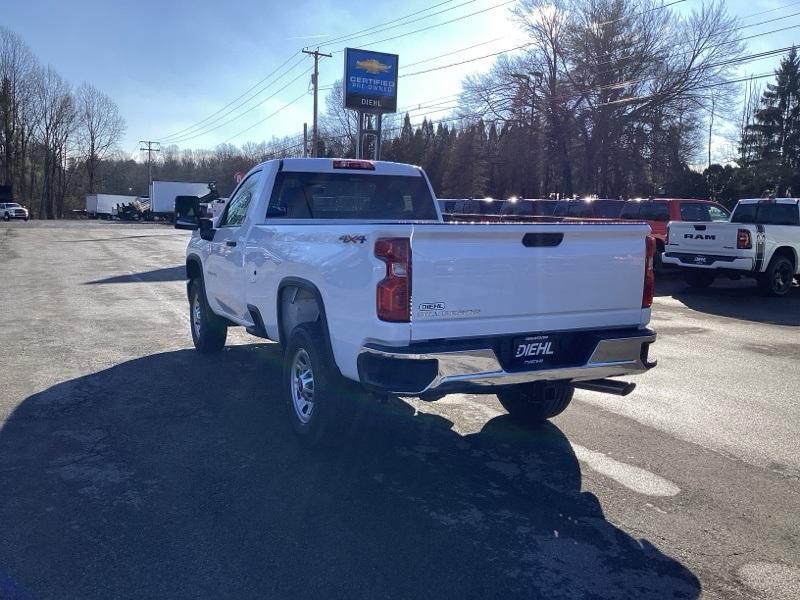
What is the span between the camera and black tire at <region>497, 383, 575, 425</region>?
17.8 ft

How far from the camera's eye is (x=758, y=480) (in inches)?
185

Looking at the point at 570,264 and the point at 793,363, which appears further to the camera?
the point at 793,363

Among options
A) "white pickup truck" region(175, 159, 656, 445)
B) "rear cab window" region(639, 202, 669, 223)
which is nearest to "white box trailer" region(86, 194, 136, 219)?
"rear cab window" region(639, 202, 669, 223)

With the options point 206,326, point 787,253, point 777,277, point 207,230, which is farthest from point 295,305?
point 787,253

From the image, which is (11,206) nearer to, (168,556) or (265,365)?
(265,365)

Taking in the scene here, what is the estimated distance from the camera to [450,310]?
4152mm

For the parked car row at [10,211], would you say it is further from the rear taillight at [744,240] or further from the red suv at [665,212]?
the rear taillight at [744,240]

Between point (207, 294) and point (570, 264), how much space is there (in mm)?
4653

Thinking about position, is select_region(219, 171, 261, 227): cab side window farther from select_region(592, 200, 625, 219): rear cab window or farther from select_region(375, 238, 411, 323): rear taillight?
select_region(592, 200, 625, 219): rear cab window

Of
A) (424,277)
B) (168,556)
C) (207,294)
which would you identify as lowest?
(168,556)

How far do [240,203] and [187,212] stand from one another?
118cm

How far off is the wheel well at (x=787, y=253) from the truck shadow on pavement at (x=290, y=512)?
1121 cm

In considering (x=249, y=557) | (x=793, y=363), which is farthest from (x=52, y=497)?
(x=793, y=363)

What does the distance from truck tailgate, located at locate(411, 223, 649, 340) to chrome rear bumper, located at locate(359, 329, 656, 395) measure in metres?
0.15
